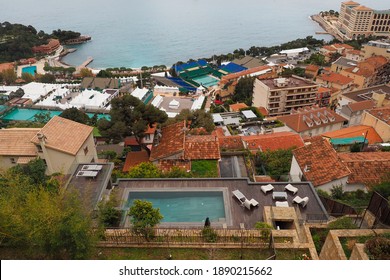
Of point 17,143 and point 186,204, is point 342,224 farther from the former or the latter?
point 17,143

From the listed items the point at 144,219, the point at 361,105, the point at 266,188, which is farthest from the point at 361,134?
the point at 144,219

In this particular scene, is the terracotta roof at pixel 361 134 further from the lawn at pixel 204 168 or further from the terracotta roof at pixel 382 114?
the lawn at pixel 204 168

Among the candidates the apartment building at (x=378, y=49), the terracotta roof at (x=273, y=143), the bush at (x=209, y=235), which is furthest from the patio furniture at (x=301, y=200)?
the apartment building at (x=378, y=49)

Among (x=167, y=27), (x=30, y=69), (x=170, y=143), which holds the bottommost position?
(x=30, y=69)

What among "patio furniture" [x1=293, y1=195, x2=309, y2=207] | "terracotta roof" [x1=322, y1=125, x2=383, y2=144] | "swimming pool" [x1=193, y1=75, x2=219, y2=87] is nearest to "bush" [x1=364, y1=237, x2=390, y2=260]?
"patio furniture" [x1=293, y1=195, x2=309, y2=207]

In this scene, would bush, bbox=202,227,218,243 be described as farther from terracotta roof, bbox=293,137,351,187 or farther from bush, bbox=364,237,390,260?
terracotta roof, bbox=293,137,351,187

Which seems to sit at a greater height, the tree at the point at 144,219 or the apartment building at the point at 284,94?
the tree at the point at 144,219

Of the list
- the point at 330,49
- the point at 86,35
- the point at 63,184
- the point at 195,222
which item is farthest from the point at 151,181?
the point at 86,35
